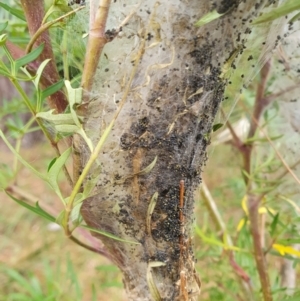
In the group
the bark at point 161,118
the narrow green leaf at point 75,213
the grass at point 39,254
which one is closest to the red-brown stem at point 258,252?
the bark at point 161,118

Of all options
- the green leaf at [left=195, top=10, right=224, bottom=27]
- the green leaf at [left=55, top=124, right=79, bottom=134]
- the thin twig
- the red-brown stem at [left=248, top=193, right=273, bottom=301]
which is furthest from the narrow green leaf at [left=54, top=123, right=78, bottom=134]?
the red-brown stem at [left=248, top=193, right=273, bottom=301]

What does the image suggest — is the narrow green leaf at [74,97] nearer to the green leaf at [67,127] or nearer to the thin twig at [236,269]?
the green leaf at [67,127]

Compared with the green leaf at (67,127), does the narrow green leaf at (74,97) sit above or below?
above

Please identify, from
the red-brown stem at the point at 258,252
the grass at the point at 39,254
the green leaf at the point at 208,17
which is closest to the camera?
the green leaf at the point at 208,17

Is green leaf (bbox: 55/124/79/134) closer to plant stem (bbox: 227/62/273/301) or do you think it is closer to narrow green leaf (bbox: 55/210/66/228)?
narrow green leaf (bbox: 55/210/66/228)

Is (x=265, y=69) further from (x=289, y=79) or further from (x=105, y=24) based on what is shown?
(x=105, y=24)

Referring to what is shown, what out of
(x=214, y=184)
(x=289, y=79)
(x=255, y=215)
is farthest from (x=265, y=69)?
(x=214, y=184)

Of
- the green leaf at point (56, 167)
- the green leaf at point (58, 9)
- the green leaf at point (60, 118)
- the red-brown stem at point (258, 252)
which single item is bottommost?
the red-brown stem at point (258, 252)
